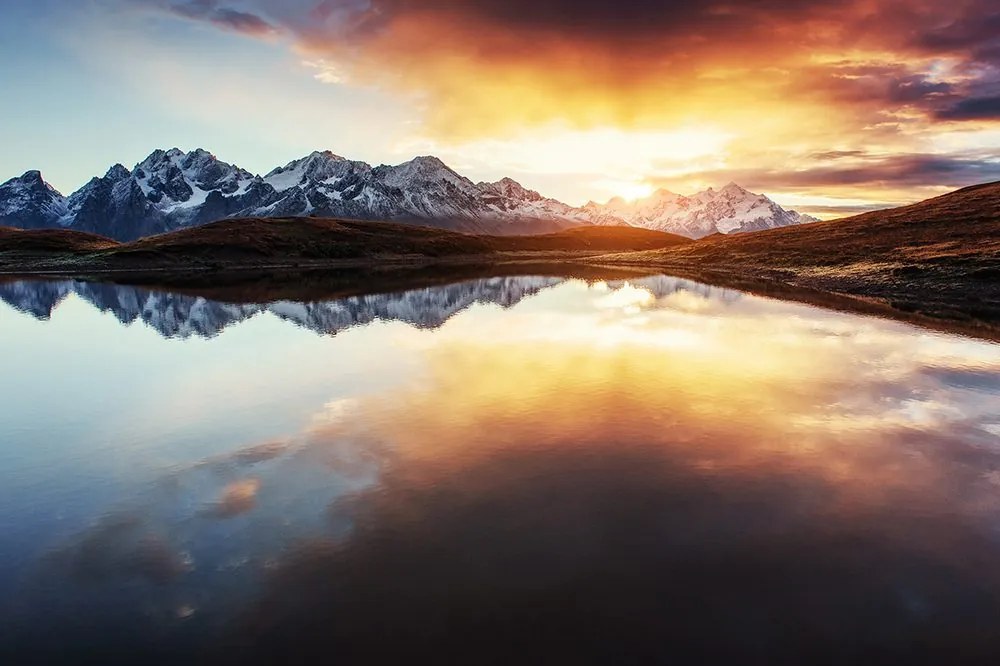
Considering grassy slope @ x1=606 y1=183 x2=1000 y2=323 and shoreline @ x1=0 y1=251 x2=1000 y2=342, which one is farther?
grassy slope @ x1=606 y1=183 x2=1000 y2=323

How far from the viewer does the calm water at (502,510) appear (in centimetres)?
1223

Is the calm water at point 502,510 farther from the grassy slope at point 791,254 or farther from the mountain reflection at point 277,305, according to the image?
the grassy slope at point 791,254

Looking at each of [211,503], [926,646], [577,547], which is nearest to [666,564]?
[577,547]

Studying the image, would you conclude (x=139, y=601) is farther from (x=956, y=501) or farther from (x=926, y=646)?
(x=956, y=501)

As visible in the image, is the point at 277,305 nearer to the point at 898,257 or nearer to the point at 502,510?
the point at 502,510

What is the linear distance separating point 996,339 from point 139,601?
5762 cm

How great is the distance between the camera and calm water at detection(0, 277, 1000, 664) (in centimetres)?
1223

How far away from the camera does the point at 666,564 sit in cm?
1463

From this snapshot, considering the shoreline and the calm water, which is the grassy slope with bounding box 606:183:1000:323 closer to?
the shoreline

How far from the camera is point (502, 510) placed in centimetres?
1744

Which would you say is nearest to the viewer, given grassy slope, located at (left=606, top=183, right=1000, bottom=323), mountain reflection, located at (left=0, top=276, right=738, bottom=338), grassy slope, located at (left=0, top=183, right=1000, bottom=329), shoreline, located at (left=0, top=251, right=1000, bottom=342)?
mountain reflection, located at (left=0, top=276, right=738, bottom=338)

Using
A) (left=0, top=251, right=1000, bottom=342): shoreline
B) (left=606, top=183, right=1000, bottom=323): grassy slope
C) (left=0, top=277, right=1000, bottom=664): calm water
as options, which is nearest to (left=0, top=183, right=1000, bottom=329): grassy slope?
(left=606, top=183, right=1000, bottom=323): grassy slope

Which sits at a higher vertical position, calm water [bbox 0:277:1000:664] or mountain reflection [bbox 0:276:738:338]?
calm water [bbox 0:277:1000:664]

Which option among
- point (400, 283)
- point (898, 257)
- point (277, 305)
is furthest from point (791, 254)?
point (277, 305)
